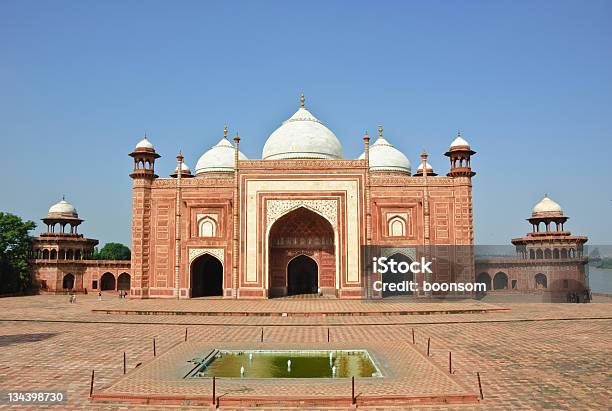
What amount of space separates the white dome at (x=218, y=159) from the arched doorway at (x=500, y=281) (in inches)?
627

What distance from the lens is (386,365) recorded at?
8789 mm

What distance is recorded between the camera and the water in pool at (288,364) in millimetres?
8484

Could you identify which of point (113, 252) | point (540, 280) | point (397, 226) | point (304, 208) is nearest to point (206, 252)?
point (304, 208)

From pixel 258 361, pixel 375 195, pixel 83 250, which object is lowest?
pixel 258 361

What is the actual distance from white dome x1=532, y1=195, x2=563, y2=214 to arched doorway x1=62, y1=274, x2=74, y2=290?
87.9ft

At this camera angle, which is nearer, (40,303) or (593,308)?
(593,308)

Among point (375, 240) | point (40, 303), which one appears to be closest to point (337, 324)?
point (375, 240)

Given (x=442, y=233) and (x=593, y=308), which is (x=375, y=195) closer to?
(x=442, y=233)

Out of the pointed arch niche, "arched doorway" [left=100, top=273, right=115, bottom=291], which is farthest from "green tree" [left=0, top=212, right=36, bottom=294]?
the pointed arch niche

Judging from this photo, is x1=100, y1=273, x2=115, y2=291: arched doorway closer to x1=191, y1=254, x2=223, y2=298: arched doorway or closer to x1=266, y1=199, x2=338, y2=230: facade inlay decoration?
x1=191, y1=254, x2=223, y2=298: arched doorway

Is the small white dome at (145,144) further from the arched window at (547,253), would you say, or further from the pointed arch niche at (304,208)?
the arched window at (547,253)

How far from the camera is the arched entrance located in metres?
23.1

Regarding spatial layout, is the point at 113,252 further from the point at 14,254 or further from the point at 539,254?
the point at 539,254

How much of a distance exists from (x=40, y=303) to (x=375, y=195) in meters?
15.5
